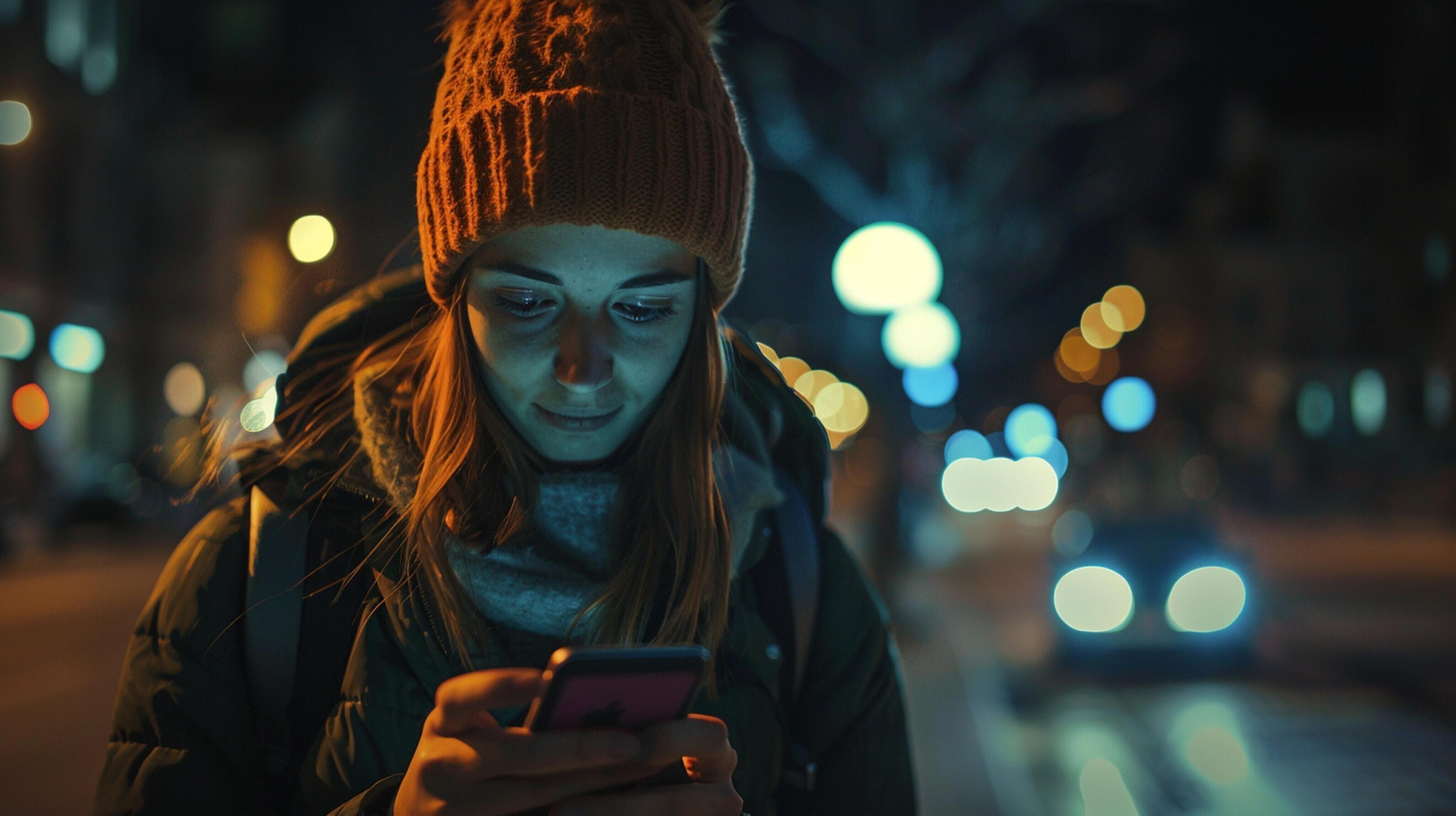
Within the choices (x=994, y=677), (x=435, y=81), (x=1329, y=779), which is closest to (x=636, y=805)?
(x=435, y=81)

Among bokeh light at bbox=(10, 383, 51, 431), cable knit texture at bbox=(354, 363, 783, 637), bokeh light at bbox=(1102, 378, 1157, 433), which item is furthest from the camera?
bokeh light at bbox=(10, 383, 51, 431)

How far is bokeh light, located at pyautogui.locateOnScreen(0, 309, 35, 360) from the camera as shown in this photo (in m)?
24.8

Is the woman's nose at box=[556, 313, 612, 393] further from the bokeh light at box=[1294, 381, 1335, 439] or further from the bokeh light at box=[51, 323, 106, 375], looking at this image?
the bokeh light at box=[1294, 381, 1335, 439]

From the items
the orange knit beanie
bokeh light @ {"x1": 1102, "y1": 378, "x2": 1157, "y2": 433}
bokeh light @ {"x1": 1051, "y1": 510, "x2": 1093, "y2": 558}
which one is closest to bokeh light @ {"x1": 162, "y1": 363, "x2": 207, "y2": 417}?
bokeh light @ {"x1": 1051, "y1": 510, "x2": 1093, "y2": 558}

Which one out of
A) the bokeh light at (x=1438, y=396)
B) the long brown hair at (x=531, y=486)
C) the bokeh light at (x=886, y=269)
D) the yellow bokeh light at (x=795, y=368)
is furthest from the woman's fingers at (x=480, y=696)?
the yellow bokeh light at (x=795, y=368)

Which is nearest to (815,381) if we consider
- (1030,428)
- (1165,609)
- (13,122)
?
(1030,428)

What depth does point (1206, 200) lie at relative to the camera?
54719mm

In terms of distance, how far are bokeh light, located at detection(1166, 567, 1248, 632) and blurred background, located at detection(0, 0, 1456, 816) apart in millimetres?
27

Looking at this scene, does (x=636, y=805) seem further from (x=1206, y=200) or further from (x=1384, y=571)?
(x=1206, y=200)

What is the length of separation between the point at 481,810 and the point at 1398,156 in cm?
4377

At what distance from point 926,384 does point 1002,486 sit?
1023 inches

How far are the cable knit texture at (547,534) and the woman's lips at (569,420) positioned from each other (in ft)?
0.29

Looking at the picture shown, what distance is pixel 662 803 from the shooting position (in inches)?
51.7

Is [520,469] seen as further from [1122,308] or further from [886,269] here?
[1122,308]
